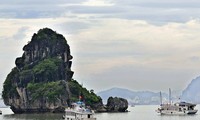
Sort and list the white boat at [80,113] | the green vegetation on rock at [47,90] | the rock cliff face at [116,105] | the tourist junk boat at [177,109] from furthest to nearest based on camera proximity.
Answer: the rock cliff face at [116,105]
the tourist junk boat at [177,109]
the green vegetation on rock at [47,90]
the white boat at [80,113]

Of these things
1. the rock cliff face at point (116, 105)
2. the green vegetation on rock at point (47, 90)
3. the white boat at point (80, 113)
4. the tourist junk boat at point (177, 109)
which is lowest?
the white boat at point (80, 113)

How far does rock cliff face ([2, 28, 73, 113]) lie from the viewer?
144 m

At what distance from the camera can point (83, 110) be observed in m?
85.1

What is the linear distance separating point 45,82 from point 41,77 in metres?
1.53

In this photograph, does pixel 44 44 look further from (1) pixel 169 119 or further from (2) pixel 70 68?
(1) pixel 169 119

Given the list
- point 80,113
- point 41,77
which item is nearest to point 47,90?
point 41,77

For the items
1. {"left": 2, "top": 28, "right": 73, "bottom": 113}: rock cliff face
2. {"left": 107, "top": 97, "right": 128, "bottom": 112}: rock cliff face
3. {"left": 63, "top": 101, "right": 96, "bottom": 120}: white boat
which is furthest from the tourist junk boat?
{"left": 63, "top": 101, "right": 96, "bottom": 120}: white boat

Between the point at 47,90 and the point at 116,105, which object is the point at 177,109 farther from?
the point at 47,90

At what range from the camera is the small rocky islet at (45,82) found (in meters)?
144

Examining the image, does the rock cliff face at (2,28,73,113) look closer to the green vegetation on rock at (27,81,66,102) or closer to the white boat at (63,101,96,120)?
the green vegetation on rock at (27,81,66,102)

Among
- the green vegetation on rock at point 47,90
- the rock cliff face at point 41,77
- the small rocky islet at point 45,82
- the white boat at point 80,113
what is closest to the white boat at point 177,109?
the small rocky islet at point 45,82

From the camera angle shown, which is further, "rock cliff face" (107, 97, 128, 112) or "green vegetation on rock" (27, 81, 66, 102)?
"rock cliff face" (107, 97, 128, 112)

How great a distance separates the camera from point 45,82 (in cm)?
15062

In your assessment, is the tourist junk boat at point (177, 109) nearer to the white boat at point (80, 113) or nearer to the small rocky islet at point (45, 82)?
the small rocky islet at point (45, 82)
